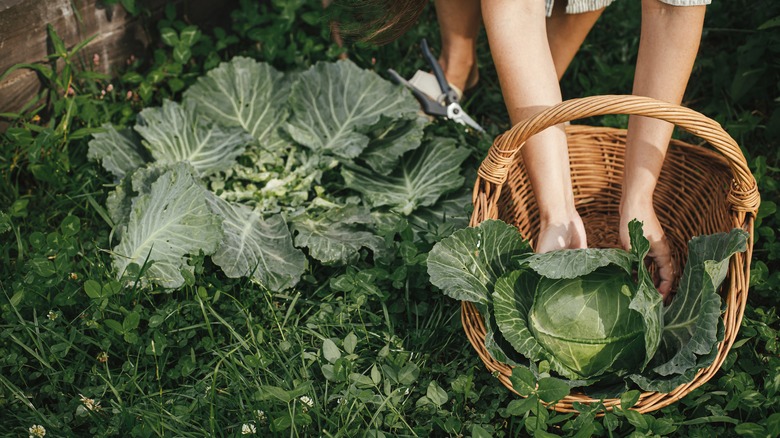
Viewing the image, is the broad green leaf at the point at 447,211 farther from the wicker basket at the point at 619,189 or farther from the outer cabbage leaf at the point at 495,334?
the outer cabbage leaf at the point at 495,334

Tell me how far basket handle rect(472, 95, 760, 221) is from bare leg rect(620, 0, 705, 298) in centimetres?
24

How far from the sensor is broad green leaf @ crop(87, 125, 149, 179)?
8.75 ft

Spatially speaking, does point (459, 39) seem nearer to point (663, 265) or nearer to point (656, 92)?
point (656, 92)

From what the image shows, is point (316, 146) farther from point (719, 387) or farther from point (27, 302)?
point (719, 387)

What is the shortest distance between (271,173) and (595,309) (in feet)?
4.46

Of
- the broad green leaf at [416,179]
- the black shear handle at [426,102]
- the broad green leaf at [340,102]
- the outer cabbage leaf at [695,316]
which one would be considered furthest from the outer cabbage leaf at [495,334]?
the black shear handle at [426,102]

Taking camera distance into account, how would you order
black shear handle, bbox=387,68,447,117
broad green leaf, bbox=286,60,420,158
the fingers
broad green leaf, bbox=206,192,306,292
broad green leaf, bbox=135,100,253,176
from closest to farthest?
the fingers → broad green leaf, bbox=206,192,306,292 → broad green leaf, bbox=135,100,253,176 → broad green leaf, bbox=286,60,420,158 → black shear handle, bbox=387,68,447,117

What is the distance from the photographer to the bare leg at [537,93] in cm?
213

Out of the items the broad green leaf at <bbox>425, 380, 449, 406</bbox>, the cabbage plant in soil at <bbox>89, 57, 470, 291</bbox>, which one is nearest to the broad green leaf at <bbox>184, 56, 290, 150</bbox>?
the cabbage plant in soil at <bbox>89, 57, 470, 291</bbox>

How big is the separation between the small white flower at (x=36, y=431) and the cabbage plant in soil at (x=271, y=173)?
489 mm

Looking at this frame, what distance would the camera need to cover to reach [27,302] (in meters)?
2.22

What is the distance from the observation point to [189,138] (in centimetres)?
282

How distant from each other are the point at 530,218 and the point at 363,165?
2.36 ft

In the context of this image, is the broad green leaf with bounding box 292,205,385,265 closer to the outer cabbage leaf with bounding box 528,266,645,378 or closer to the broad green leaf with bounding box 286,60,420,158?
the broad green leaf with bounding box 286,60,420,158
